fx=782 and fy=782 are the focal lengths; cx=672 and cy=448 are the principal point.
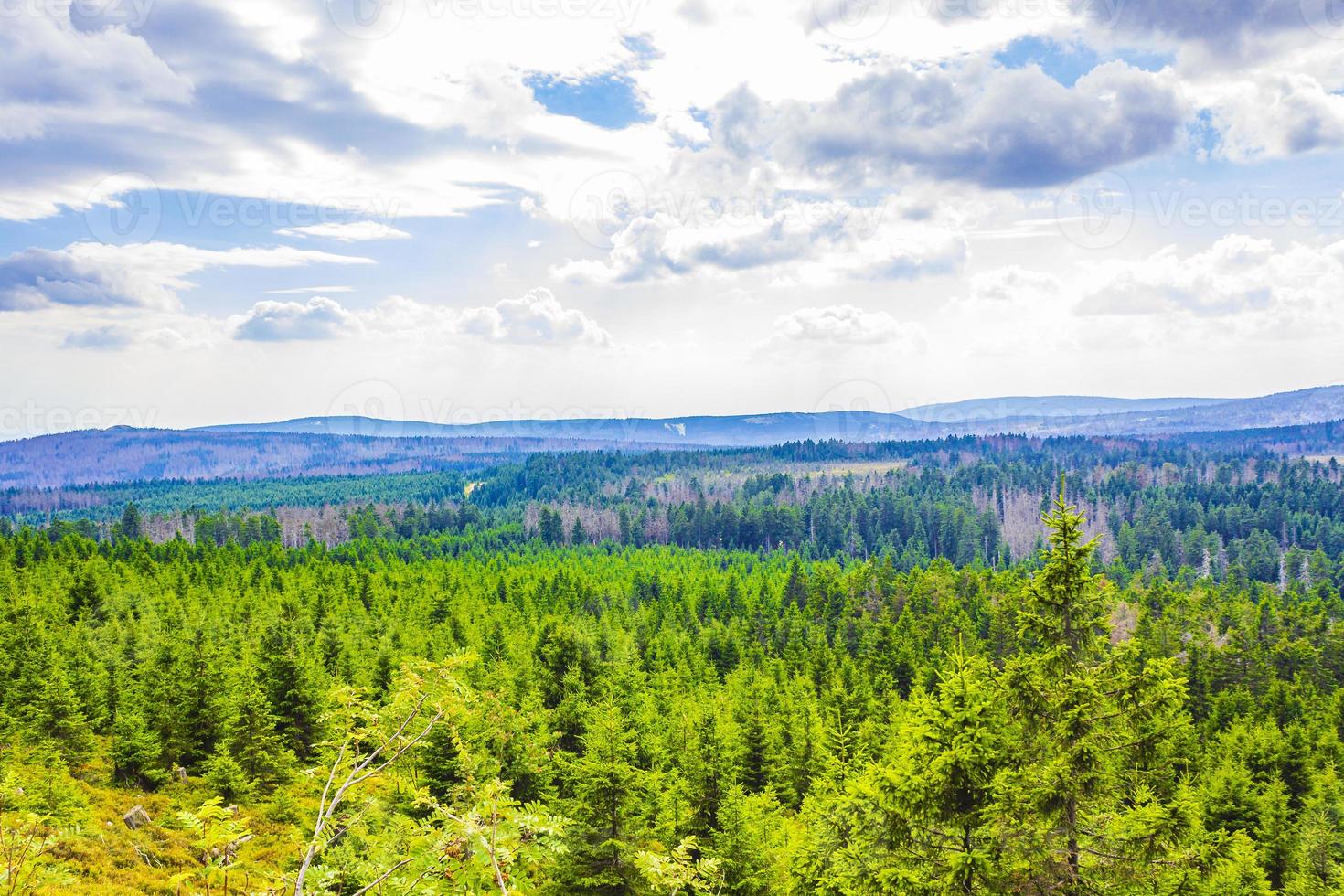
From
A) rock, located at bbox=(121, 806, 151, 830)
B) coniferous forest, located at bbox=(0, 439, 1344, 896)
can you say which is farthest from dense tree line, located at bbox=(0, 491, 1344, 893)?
rock, located at bbox=(121, 806, 151, 830)

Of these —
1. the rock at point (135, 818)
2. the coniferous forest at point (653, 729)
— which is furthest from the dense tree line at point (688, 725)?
the rock at point (135, 818)

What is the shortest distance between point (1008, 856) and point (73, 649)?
2051 inches

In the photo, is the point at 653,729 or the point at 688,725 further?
the point at 653,729

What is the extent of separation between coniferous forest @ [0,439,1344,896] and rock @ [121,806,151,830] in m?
0.07

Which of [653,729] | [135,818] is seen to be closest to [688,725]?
[653,729]

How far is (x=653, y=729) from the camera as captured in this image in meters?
38.1

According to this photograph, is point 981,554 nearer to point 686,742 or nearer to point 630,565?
point 630,565

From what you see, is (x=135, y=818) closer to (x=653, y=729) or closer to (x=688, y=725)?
(x=653, y=729)

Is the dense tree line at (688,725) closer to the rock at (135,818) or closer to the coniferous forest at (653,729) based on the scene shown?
the coniferous forest at (653,729)

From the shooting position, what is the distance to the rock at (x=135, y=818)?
104 feet

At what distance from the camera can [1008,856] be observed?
11.6 meters

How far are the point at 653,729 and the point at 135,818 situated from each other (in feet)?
71.7

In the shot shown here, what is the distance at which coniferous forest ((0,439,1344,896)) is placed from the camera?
9.85 meters

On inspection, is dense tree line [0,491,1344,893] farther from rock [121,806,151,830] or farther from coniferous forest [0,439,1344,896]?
rock [121,806,151,830]
